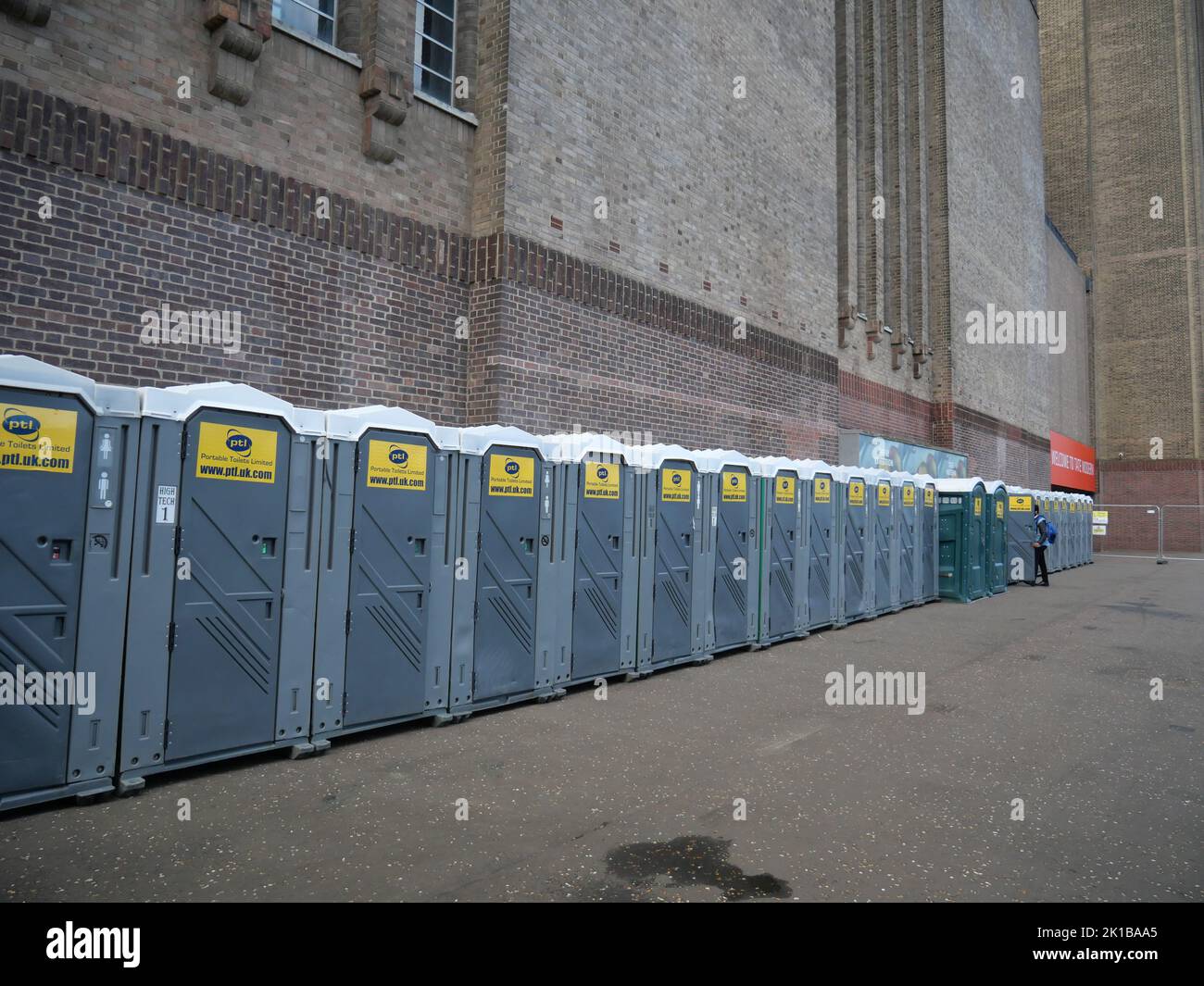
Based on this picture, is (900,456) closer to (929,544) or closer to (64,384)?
(929,544)

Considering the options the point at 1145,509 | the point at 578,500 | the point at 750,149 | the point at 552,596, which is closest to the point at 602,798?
the point at 552,596

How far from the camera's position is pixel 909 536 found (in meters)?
13.9

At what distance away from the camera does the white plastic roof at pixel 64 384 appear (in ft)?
13.9

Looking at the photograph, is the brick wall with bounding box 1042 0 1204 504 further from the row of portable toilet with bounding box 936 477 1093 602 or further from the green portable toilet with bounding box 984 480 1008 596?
the green portable toilet with bounding box 984 480 1008 596

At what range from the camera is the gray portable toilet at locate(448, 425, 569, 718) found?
644 cm

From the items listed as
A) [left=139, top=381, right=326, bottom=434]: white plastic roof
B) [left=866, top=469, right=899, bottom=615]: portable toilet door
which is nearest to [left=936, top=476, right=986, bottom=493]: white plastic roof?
[left=866, top=469, right=899, bottom=615]: portable toilet door

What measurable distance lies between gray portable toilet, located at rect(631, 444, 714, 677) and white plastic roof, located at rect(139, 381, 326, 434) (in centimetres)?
343

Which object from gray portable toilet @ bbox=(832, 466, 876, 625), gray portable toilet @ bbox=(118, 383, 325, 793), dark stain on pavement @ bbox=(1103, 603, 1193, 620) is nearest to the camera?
gray portable toilet @ bbox=(118, 383, 325, 793)

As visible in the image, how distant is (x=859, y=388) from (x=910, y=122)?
360 inches

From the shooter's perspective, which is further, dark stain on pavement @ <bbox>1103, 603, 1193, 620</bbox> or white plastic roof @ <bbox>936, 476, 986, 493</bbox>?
white plastic roof @ <bbox>936, 476, 986, 493</bbox>

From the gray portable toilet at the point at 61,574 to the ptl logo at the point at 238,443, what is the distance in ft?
1.71

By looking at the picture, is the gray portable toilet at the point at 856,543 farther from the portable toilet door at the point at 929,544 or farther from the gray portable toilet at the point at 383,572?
the gray portable toilet at the point at 383,572

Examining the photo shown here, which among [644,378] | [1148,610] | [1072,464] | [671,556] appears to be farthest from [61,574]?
[1072,464]

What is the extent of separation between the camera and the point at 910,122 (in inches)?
880
